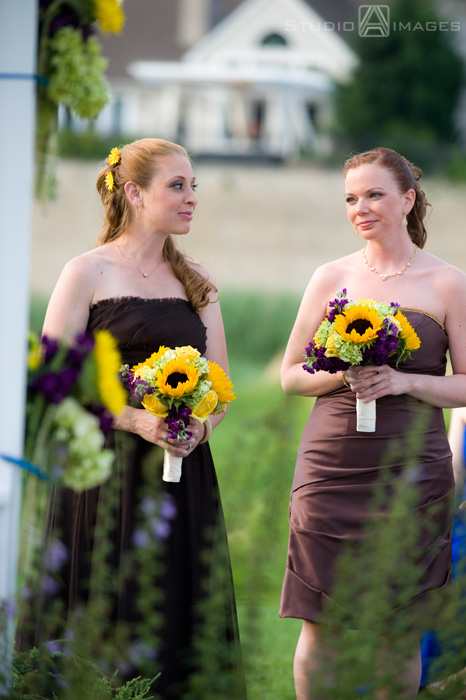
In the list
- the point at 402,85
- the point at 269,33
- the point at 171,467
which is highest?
the point at 269,33

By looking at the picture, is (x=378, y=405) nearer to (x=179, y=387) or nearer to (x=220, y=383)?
(x=220, y=383)

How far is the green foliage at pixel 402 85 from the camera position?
105ft

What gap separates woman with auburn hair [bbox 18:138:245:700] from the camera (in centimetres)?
346

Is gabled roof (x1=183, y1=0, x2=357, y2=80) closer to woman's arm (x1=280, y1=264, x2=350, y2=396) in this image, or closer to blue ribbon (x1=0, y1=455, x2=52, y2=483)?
woman's arm (x1=280, y1=264, x2=350, y2=396)

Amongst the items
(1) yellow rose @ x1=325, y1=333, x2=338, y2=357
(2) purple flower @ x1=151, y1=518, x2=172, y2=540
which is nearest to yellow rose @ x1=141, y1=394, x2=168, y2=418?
(2) purple flower @ x1=151, y1=518, x2=172, y2=540

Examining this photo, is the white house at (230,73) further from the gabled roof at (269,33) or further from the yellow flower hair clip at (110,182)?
the yellow flower hair clip at (110,182)

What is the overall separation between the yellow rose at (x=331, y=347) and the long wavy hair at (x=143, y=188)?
0.52 meters

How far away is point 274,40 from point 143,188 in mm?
44500

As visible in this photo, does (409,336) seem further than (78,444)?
Yes

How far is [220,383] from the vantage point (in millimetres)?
3426

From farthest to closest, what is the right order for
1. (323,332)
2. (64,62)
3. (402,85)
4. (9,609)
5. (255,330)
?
(402,85) → (255,330) → (323,332) → (64,62) → (9,609)

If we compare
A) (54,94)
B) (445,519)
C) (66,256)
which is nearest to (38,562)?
(54,94)

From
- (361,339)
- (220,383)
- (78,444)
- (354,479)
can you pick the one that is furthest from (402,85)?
(78,444)

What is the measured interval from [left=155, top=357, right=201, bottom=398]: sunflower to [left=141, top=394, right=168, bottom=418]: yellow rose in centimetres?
7
